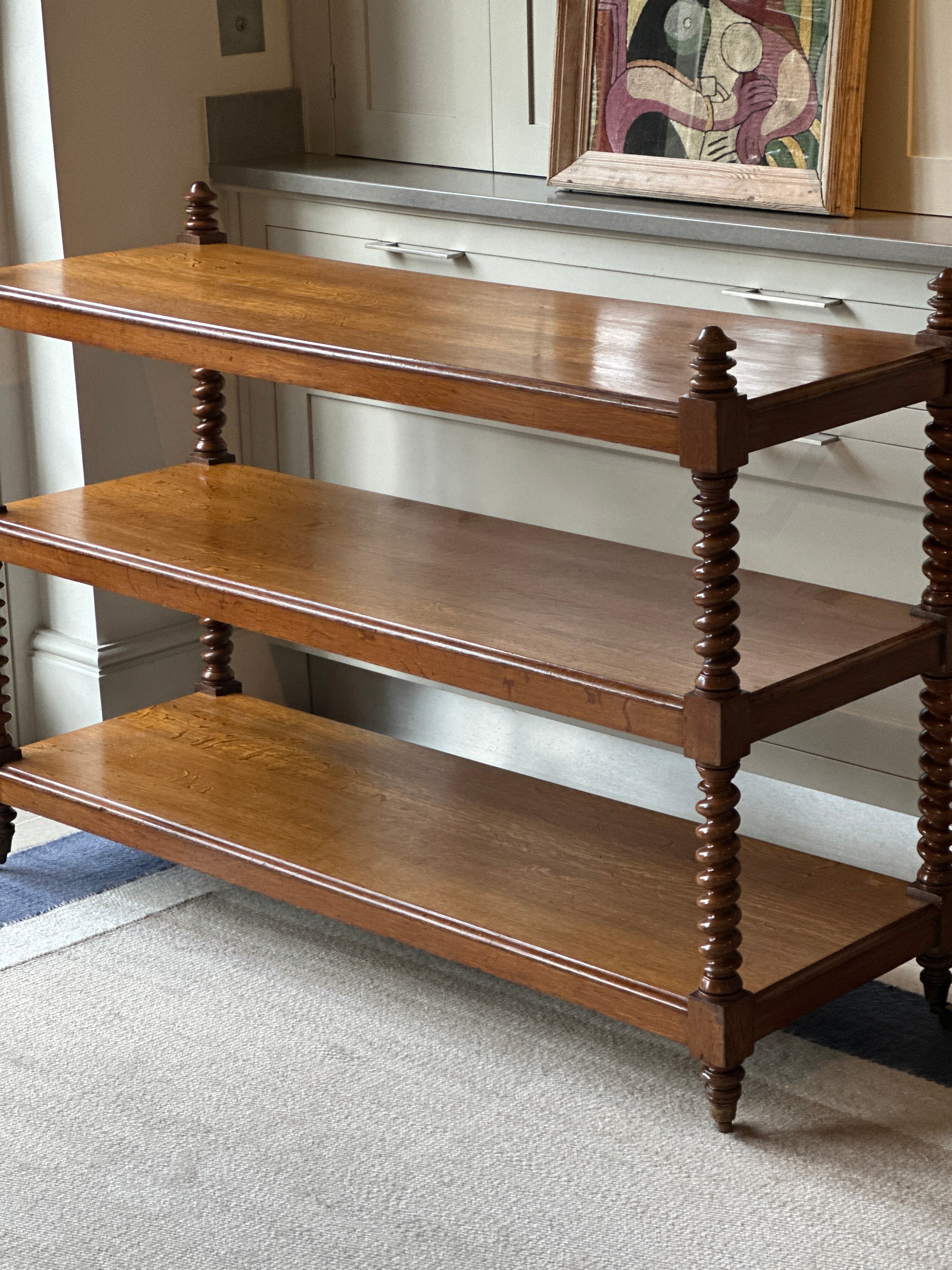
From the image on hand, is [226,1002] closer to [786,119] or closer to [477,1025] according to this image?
[477,1025]

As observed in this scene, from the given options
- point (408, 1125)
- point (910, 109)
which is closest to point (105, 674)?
point (408, 1125)

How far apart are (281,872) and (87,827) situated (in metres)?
0.46

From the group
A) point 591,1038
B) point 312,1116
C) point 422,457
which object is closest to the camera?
point 312,1116

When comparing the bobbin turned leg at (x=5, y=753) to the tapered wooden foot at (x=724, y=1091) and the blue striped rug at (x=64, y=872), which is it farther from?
the tapered wooden foot at (x=724, y=1091)

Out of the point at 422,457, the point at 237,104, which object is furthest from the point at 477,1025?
the point at 237,104

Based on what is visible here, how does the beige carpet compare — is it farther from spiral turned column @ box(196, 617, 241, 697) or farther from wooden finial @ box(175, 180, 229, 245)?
wooden finial @ box(175, 180, 229, 245)

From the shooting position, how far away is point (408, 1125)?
2449mm

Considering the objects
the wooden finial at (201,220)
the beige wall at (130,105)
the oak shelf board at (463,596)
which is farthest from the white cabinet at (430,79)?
the oak shelf board at (463,596)

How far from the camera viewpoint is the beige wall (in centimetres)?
334

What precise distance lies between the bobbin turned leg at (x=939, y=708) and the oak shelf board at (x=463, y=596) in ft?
0.19

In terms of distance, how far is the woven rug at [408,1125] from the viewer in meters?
2.20

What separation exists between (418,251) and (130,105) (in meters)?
0.64

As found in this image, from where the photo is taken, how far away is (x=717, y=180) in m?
3.02

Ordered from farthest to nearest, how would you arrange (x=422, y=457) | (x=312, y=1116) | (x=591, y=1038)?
(x=422, y=457)
(x=591, y=1038)
(x=312, y=1116)
